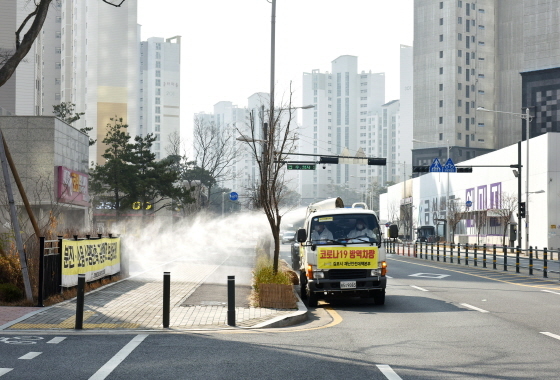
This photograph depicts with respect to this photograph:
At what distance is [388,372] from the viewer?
8.61 metres

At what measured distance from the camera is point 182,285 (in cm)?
2186

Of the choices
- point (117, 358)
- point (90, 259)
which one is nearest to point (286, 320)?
point (117, 358)

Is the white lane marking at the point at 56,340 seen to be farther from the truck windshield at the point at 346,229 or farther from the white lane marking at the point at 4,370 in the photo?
the truck windshield at the point at 346,229

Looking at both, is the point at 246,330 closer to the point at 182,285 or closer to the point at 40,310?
the point at 40,310

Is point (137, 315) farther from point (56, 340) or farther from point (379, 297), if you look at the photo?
point (379, 297)

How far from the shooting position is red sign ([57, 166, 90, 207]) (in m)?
36.7

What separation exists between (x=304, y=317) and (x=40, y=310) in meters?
5.14

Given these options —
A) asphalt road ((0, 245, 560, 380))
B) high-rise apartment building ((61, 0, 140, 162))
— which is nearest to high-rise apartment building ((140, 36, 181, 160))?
high-rise apartment building ((61, 0, 140, 162))

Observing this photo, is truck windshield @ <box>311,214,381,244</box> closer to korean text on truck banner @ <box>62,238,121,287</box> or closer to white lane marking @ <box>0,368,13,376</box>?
korean text on truck banner @ <box>62,238,121,287</box>

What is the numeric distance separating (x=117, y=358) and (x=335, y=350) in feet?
9.80

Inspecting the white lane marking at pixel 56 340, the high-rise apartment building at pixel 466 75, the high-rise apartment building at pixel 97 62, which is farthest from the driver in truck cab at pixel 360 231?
the high-rise apartment building at pixel 466 75

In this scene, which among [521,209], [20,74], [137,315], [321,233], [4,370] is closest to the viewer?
[4,370]

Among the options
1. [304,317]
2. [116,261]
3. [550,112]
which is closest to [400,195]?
[550,112]

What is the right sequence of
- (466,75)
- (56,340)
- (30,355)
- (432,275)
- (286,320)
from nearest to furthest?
(30,355), (56,340), (286,320), (432,275), (466,75)
